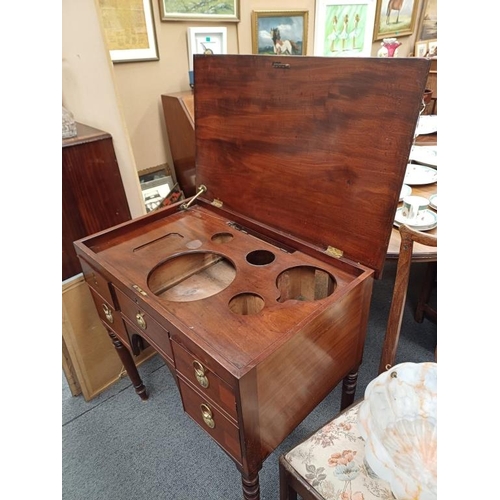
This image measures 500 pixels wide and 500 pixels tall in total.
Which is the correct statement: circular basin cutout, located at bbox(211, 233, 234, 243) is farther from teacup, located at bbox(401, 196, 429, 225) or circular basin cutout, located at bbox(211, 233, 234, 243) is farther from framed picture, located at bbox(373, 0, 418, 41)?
framed picture, located at bbox(373, 0, 418, 41)

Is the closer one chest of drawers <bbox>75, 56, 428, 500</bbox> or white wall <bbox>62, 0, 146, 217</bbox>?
chest of drawers <bbox>75, 56, 428, 500</bbox>

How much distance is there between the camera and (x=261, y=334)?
2.48ft

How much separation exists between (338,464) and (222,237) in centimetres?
68

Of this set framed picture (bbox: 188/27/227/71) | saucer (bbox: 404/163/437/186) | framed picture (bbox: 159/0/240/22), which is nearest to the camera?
saucer (bbox: 404/163/437/186)

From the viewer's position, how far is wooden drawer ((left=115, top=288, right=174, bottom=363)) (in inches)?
34.5

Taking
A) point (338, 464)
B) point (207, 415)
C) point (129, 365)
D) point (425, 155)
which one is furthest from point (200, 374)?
point (425, 155)

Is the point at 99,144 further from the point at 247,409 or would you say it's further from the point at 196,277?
the point at 247,409

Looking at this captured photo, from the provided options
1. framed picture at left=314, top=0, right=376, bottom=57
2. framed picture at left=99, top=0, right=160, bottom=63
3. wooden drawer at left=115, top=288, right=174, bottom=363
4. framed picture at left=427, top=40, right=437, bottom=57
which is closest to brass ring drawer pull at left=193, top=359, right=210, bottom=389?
wooden drawer at left=115, top=288, right=174, bottom=363

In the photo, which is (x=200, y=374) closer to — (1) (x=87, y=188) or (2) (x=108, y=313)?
(2) (x=108, y=313)

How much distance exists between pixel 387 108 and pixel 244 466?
0.81 meters

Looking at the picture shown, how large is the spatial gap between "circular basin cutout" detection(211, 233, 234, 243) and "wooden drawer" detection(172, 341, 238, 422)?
0.40 m

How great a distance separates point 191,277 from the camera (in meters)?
1.12
